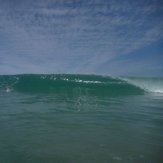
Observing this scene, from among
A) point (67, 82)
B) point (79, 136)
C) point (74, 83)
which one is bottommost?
point (79, 136)

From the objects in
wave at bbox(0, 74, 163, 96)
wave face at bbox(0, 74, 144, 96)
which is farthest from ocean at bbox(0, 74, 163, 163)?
wave at bbox(0, 74, 163, 96)

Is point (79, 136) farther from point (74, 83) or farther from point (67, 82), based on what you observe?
point (67, 82)

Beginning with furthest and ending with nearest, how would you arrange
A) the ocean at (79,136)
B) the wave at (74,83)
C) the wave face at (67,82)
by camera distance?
the wave at (74,83) → the wave face at (67,82) → the ocean at (79,136)

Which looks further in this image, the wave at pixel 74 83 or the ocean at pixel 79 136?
the wave at pixel 74 83

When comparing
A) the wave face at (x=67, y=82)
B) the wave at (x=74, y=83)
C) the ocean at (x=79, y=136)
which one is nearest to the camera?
the ocean at (x=79, y=136)

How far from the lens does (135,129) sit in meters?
8.16

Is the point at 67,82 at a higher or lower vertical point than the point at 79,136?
higher

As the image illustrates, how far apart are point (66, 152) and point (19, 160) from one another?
117 cm

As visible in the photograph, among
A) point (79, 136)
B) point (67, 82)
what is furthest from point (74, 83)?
point (79, 136)

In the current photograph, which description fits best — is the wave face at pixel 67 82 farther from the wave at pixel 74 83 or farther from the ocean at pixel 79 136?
the ocean at pixel 79 136

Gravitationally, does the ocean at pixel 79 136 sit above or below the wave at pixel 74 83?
below

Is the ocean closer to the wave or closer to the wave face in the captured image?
the wave face

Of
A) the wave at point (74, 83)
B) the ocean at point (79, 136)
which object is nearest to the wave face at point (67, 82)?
the wave at point (74, 83)

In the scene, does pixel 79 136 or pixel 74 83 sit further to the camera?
pixel 74 83
